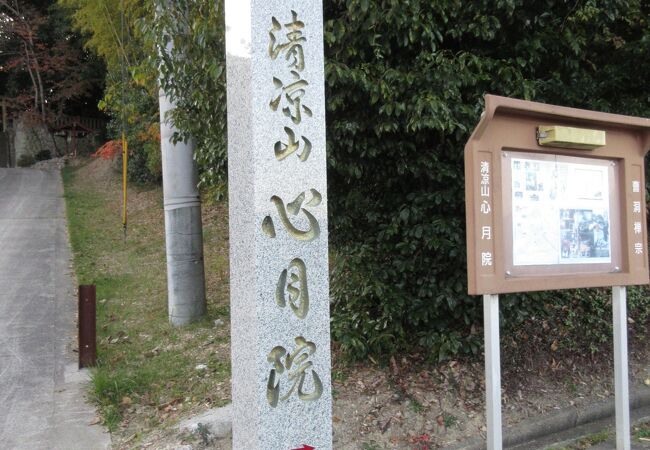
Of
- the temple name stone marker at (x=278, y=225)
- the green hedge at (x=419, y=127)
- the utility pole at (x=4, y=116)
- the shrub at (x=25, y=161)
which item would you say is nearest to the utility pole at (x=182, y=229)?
the green hedge at (x=419, y=127)

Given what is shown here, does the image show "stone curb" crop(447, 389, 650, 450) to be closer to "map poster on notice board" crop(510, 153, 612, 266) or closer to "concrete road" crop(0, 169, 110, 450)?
"map poster on notice board" crop(510, 153, 612, 266)

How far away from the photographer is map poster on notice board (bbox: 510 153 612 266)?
12.2 feet

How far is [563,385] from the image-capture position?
536 centimetres

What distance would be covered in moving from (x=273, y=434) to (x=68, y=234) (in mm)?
11792

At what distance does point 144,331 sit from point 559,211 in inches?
207

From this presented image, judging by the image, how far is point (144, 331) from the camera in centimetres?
727

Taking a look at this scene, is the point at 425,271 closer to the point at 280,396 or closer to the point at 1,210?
the point at 280,396

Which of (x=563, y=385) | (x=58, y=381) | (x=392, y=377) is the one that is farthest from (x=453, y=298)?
(x=58, y=381)

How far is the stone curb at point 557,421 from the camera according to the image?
4672 mm

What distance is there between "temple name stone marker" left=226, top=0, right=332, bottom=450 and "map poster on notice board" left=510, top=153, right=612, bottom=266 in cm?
127

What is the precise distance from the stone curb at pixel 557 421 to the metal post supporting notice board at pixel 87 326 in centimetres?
379

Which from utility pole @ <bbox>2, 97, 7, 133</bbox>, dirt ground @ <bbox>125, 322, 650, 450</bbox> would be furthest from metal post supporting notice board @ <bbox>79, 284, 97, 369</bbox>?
utility pole @ <bbox>2, 97, 7, 133</bbox>

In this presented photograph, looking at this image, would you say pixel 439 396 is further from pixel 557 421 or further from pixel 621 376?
pixel 621 376

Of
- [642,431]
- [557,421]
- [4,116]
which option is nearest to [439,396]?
[557,421]
